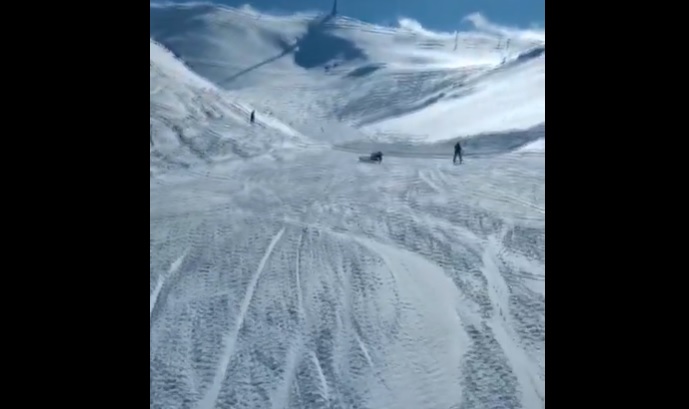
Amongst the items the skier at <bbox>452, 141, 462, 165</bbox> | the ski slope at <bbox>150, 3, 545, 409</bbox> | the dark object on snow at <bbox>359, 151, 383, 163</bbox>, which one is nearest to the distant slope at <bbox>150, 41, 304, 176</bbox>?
the ski slope at <bbox>150, 3, 545, 409</bbox>

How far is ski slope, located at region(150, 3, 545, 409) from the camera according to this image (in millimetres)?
1450

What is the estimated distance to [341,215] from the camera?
1.50 m

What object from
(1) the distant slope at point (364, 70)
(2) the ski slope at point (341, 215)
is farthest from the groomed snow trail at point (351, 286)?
(1) the distant slope at point (364, 70)

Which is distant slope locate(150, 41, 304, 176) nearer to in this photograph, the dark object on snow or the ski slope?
the ski slope

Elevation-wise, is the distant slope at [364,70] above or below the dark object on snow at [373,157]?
above

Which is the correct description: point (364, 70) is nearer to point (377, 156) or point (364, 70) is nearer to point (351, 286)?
point (377, 156)

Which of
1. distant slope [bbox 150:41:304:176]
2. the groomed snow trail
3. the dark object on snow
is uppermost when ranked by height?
distant slope [bbox 150:41:304:176]

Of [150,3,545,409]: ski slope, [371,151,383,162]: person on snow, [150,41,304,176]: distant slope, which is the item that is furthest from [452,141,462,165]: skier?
[150,41,304,176]: distant slope

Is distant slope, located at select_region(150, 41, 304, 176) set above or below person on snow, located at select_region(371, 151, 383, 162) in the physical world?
above

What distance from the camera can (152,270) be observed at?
1.49 m

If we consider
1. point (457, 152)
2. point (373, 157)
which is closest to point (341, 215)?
point (373, 157)

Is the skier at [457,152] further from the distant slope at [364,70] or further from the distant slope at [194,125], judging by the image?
the distant slope at [194,125]

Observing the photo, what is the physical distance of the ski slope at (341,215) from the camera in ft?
4.76
